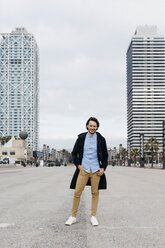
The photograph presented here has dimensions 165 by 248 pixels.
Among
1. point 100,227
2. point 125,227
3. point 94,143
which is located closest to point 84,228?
point 100,227

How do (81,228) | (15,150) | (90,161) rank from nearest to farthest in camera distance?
(81,228), (90,161), (15,150)

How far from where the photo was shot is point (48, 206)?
8391mm

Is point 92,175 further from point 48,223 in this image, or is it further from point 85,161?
point 48,223

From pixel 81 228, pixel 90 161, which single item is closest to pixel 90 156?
pixel 90 161

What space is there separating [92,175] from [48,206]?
3035 mm

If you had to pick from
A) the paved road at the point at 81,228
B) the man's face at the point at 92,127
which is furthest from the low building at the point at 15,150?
the man's face at the point at 92,127

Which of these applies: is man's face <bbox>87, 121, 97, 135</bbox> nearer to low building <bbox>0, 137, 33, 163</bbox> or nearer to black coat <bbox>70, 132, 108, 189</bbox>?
black coat <bbox>70, 132, 108, 189</bbox>

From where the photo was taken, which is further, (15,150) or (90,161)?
(15,150)

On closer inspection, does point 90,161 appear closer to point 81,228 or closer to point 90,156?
point 90,156

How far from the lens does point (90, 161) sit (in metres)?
5.77

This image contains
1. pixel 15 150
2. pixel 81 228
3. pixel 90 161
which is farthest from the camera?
pixel 15 150

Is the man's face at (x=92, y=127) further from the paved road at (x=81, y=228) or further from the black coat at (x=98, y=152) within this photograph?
the paved road at (x=81, y=228)

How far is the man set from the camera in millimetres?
5762

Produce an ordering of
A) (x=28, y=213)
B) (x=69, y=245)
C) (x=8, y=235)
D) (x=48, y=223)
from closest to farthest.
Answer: (x=69, y=245)
(x=8, y=235)
(x=48, y=223)
(x=28, y=213)
